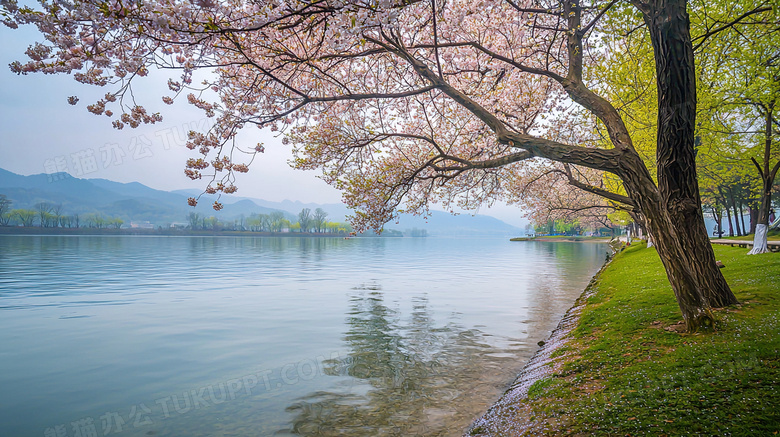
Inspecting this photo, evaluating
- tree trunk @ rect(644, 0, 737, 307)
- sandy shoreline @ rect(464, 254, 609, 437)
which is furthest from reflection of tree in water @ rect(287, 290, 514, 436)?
tree trunk @ rect(644, 0, 737, 307)

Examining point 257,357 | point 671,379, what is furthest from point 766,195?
point 257,357

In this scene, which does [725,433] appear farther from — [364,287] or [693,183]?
[364,287]

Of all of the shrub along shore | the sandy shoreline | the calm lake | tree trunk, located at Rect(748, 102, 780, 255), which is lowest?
the calm lake

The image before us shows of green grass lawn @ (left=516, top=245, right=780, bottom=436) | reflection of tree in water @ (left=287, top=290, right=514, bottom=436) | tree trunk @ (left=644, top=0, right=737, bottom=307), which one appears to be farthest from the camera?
tree trunk @ (left=644, top=0, right=737, bottom=307)

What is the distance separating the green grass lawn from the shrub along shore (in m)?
0.01

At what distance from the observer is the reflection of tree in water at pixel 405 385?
324 inches

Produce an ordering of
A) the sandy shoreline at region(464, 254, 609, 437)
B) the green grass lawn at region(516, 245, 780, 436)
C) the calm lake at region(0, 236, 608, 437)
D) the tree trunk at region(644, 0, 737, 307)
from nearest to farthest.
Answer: the green grass lawn at region(516, 245, 780, 436)
the sandy shoreline at region(464, 254, 609, 437)
the calm lake at region(0, 236, 608, 437)
the tree trunk at region(644, 0, 737, 307)

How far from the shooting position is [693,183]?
9.15 metres

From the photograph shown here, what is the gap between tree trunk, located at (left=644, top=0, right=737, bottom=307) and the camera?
8.94 m

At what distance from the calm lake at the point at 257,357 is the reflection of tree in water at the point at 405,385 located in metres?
0.04

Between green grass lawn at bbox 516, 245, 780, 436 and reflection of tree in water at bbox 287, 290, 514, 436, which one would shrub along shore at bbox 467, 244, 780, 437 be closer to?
green grass lawn at bbox 516, 245, 780, 436

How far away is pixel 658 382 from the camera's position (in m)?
6.45

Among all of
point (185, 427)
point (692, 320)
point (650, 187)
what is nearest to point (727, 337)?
point (692, 320)

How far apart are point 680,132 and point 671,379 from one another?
559cm
